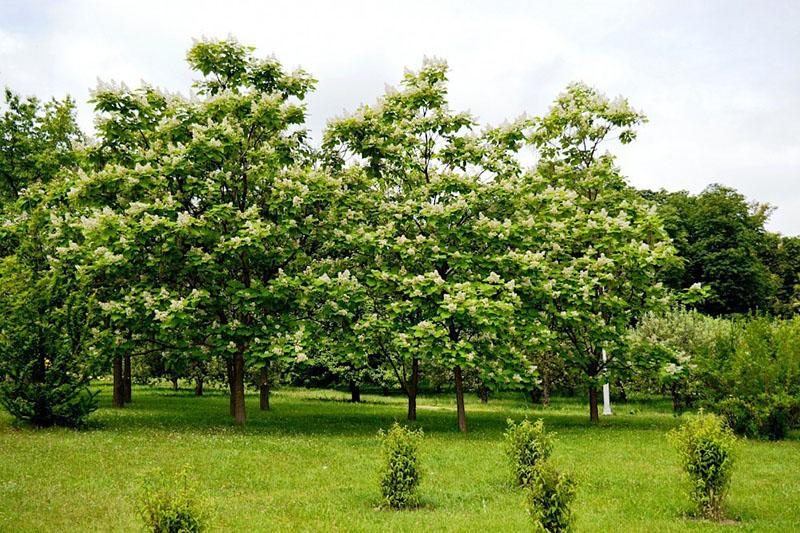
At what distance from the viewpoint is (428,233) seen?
2142 centimetres

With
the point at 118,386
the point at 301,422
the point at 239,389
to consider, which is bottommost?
the point at 301,422

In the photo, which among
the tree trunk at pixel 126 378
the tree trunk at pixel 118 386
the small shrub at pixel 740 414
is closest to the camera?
the small shrub at pixel 740 414

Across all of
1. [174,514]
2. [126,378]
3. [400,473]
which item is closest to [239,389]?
[126,378]

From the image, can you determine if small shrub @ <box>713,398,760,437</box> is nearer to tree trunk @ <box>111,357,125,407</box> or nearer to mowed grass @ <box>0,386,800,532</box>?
mowed grass @ <box>0,386,800,532</box>

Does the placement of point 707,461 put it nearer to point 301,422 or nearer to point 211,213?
point 211,213

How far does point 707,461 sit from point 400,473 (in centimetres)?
506

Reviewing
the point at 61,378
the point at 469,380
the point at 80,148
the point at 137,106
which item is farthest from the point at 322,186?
the point at 469,380

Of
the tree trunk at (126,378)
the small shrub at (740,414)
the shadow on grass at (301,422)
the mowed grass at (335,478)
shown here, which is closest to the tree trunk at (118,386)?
the shadow on grass at (301,422)

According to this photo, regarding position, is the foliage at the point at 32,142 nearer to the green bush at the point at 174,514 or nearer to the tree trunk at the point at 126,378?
the tree trunk at the point at 126,378

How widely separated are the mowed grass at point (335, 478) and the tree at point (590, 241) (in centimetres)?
365

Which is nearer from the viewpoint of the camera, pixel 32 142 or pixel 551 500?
pixel 551 500

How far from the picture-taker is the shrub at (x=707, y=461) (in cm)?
1042

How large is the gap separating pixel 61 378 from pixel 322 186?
9670mm

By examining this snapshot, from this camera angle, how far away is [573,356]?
934 inches
